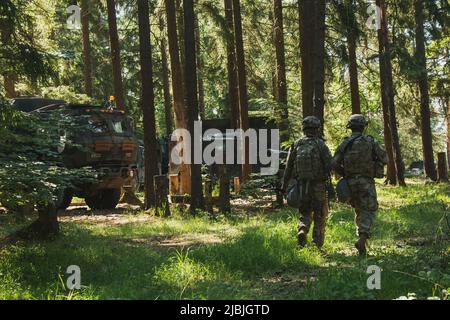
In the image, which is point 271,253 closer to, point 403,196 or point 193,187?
point 193,187

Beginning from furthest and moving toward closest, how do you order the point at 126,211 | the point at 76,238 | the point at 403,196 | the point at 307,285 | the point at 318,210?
the point at 403,196, the point at 126,211, the point at 76,238, the point at 318,210, the point at 307,285

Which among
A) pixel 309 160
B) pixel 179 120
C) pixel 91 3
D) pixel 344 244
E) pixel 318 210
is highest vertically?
pixel 91 3

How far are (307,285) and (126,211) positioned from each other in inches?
392

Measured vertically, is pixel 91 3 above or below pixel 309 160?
above

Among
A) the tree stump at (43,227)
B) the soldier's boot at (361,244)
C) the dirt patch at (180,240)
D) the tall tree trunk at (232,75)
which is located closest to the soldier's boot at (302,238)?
the soldier's boot at (361,244)

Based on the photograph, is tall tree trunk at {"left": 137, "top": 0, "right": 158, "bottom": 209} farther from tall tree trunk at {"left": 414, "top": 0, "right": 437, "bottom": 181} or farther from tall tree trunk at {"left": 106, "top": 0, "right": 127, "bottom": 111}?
tall tree trunk at {"left": 414, "top": 0, "right": 437, "bottom": 181}

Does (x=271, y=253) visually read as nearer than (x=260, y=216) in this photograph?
Yes

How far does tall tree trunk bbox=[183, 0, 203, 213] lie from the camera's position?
1379 centimetres

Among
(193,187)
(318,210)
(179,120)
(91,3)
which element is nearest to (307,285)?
(318,210)

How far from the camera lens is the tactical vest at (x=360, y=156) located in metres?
8.41

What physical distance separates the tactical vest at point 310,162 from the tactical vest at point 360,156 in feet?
1.46
